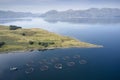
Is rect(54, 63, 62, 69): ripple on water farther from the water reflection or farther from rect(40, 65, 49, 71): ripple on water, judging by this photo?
rect(40, 65, 49, 71): ripple on water

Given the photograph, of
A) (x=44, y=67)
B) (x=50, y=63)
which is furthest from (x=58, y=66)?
(x=50, y=63)

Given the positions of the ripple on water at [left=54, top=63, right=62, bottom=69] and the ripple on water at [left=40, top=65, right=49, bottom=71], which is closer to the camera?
the ripple on water at [left=40, top=65, right=49, bottom=71]

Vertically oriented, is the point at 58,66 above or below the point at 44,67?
above

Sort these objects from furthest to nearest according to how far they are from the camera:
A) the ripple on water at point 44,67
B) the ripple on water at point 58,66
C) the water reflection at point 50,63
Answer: the ripple on water at point 58,66 < the water reflection at point 50,63 < the ripple on water at point 44,67

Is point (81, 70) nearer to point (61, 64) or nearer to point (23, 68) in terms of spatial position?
point (61, 64)

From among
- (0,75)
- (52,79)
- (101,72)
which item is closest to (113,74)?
(101,72)

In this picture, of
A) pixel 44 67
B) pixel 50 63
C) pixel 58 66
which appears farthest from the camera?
pixel 50 63

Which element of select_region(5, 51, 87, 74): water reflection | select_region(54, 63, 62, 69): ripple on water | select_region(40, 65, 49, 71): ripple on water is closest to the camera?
select_region(40, 65, 49, 71): ripple on water

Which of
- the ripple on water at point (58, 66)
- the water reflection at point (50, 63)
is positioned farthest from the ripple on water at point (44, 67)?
the ripple on water at point (58, 66)

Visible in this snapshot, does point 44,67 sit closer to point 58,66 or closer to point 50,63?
→ point 58,66

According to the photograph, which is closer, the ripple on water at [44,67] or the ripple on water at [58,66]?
the ripple on water at [44,67]

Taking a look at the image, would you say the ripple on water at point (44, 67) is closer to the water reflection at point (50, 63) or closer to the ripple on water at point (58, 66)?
the water reflection at point (50, 63)

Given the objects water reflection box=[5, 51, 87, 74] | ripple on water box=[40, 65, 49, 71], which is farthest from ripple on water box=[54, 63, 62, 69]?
ripple on water box=[40, 65, 49, 71]
